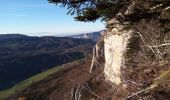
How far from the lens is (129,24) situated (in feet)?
33.6

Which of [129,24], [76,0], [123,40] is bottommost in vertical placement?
[123,40]

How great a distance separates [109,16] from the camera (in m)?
9.89

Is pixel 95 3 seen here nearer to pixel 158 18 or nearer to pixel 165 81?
pixel 158 18

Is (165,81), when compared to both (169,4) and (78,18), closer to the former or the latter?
(169,4)

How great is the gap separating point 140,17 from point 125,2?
0.77 m

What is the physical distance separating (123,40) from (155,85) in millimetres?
25591

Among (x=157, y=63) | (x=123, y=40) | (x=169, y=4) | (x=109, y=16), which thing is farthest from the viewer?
(x=123, y=40)

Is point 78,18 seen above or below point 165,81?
above

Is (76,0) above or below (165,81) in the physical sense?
above

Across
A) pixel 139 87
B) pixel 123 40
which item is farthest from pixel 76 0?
pixel 123 40

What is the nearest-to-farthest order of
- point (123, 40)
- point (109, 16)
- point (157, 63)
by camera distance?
point (109, 16)
point (157, 63)
point (123, 40)

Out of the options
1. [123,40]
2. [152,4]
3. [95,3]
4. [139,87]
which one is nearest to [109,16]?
[95,3]

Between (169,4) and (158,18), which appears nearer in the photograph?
(169,4)

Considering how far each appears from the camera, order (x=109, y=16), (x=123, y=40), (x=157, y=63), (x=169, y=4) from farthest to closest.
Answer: (x=123, y=40)
(x=157, y=63)
(x=109, y=16)
(x=169, y=4)
